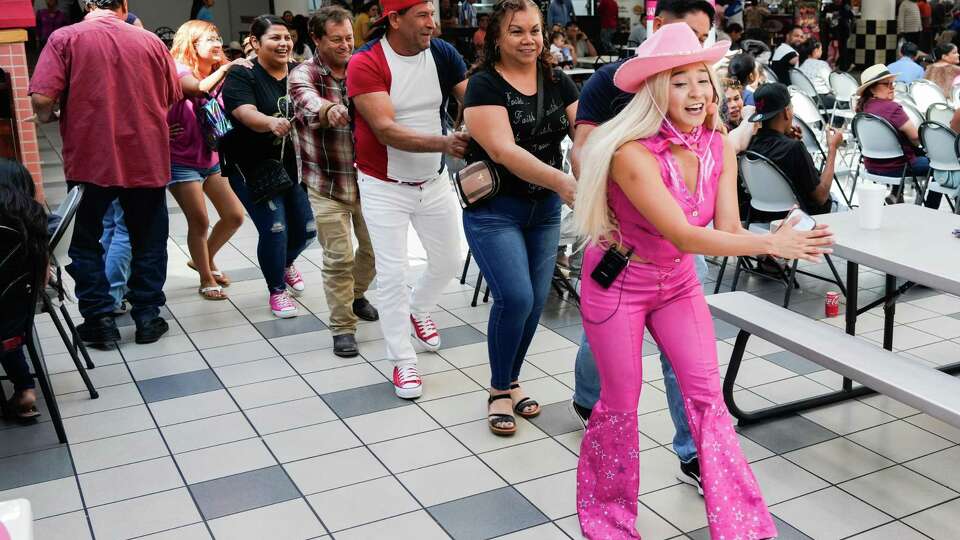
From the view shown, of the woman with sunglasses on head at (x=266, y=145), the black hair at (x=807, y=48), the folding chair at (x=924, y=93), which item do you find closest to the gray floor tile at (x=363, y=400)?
the woman with sunglasses on head at (x=266, y=145)

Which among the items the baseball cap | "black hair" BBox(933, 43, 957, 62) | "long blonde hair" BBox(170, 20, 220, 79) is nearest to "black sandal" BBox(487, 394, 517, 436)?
the baseball cap

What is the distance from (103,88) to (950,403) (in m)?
3.63

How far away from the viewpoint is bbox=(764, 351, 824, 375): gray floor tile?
4305 millimetres

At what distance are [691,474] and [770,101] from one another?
248 cm

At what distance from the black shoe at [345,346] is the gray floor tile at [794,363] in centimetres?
188

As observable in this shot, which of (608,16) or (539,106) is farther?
(608,16)

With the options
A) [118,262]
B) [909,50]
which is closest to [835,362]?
[118,262]

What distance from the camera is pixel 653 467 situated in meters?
3.43

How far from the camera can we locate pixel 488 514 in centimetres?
314

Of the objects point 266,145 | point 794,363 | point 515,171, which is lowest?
point 794,363

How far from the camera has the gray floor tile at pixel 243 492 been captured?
3227mm

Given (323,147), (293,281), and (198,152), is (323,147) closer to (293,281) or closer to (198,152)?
(198,152)

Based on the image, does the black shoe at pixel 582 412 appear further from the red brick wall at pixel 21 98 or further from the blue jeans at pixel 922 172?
the red brick wall at pixel 21 98

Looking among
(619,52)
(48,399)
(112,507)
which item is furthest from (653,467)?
(619,52)
